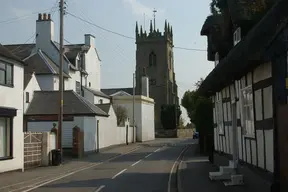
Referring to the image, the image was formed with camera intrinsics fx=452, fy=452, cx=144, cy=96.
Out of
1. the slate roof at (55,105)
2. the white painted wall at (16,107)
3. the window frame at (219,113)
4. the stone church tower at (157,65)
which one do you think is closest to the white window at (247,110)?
the window frame at (219,113)

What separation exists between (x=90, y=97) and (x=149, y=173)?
3431cm

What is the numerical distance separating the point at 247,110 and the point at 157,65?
298 feet

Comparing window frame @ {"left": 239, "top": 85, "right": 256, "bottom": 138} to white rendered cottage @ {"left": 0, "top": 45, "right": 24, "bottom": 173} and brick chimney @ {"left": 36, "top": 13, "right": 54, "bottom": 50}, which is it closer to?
white rendered cottage @ {"left": 0, "top": 45, "right": 24, "bottom": 173}

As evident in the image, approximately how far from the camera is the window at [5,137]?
22128 millimetres

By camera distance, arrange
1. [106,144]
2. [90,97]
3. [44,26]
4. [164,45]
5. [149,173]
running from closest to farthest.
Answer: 1. [149,173]
2. [106,144]
3. [44,26]
4. [90,97]
5. [164,45]

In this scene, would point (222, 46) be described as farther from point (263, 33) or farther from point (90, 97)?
point (90, 97)

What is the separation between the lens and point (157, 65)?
104500 millimetres

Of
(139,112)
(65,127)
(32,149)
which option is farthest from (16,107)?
(139,112)

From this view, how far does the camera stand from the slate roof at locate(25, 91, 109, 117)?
36844 millimetres

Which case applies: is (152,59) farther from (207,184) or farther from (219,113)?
(207,184)

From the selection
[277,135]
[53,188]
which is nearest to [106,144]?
[53,188]

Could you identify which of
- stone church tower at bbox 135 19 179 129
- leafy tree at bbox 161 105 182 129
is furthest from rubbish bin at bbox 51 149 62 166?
stone church tower at bbox 135 19 179 129

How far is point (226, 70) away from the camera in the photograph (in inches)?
514

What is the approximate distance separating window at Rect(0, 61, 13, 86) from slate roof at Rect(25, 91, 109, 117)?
44.9 ft
